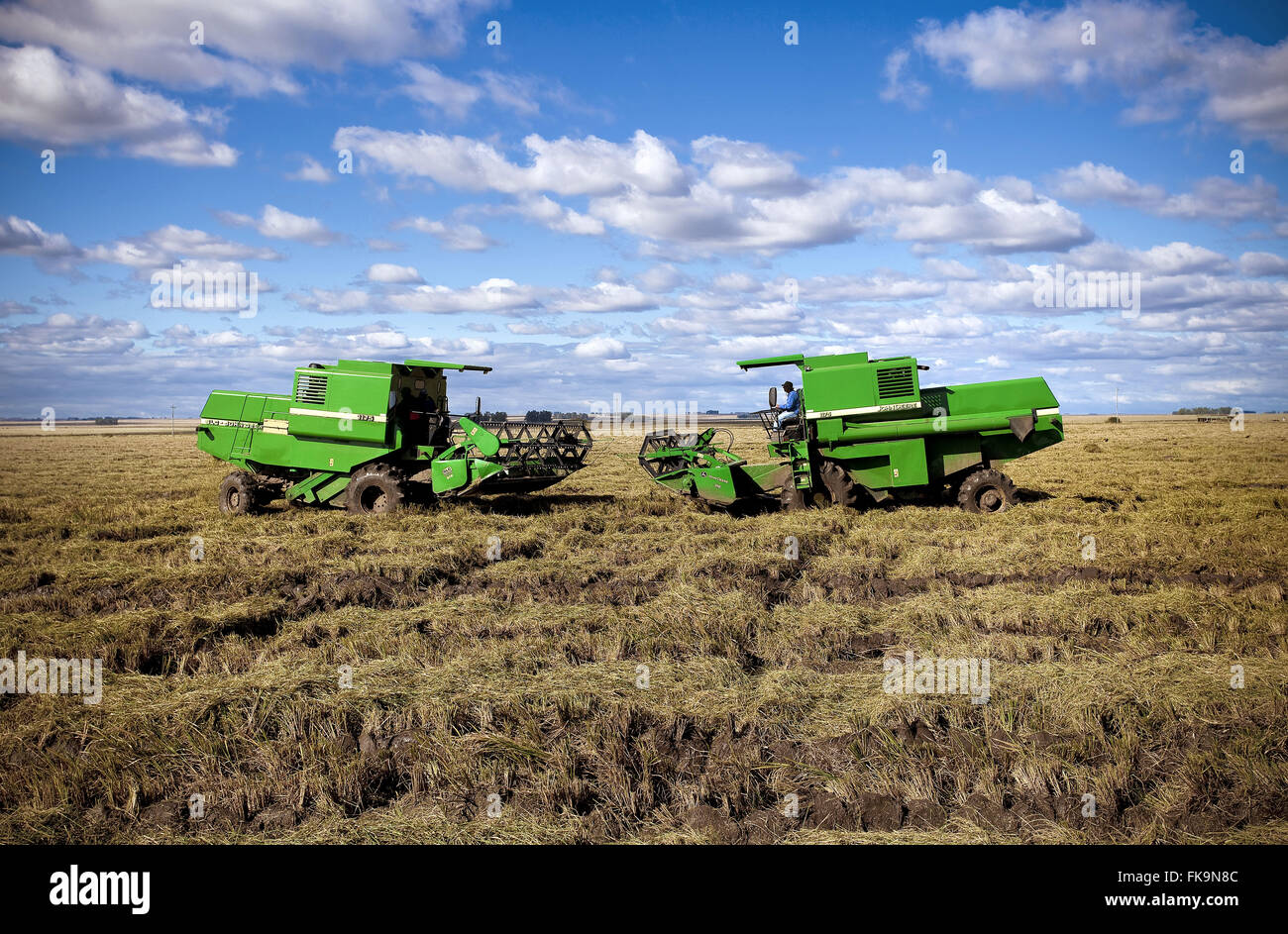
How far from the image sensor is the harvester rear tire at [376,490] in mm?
13727

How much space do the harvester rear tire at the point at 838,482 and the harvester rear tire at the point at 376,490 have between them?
7838mm

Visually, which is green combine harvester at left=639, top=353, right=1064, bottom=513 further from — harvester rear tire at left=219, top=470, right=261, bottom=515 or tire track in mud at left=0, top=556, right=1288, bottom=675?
harvester rear tire at left=219, top=470, right=261, bottom=515

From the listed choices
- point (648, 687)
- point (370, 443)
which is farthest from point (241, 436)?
point (648, 687)

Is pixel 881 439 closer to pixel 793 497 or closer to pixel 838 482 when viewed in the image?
pixel 838 482

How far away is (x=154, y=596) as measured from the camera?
28.1 feet

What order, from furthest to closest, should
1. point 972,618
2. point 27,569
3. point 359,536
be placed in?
point 359,536, point 27,569, point 972,618

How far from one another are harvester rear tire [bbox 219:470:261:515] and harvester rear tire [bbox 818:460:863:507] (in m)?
10.8

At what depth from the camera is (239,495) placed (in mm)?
14453

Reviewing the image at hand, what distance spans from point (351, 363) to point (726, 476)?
23.8 feet

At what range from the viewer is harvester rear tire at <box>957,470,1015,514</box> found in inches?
555
